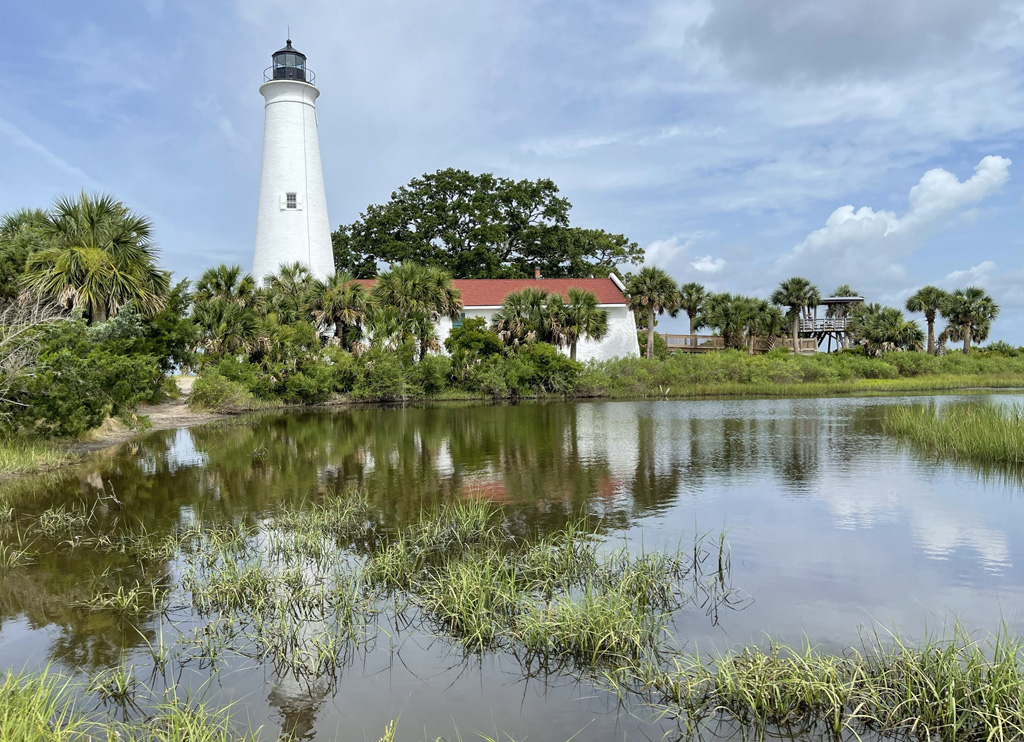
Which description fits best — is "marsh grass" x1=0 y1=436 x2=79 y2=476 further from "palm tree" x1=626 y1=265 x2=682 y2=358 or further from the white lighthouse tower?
"palm tree" x1=626 y1=265 x2=682 y2=358

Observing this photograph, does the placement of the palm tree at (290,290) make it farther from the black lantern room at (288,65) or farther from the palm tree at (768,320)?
the palm tree at (768,320)

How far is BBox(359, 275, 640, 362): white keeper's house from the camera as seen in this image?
46.8 m

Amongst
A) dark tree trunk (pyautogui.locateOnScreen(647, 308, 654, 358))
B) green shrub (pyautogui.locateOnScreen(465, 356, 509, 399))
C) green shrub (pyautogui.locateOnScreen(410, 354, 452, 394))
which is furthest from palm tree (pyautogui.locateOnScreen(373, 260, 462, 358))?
dark tree trunk (pyautogui.locateOnScreen(647, 308, 654, 358))

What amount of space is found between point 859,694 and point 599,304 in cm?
4180

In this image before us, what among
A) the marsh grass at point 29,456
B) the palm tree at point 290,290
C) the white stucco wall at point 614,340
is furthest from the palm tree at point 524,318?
the marsh grass at point 29,456

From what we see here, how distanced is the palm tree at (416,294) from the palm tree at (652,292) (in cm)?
1342

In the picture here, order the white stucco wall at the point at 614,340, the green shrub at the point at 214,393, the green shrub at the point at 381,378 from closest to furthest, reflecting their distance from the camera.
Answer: the green shrub at the point at 214,393 < the green shrub at the point at 381,378 < the white stucco wall at the point at 614,340

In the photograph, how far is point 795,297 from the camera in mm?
55219

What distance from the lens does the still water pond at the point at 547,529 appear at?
563 cm

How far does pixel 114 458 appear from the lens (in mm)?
18266

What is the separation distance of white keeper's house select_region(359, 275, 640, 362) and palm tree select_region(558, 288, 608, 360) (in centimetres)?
371

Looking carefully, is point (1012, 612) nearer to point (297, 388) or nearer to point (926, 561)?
point (926, 561)

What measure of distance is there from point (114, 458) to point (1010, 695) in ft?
61.7

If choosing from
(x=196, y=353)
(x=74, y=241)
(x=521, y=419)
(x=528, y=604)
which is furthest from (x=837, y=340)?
(x=528, y=604)
